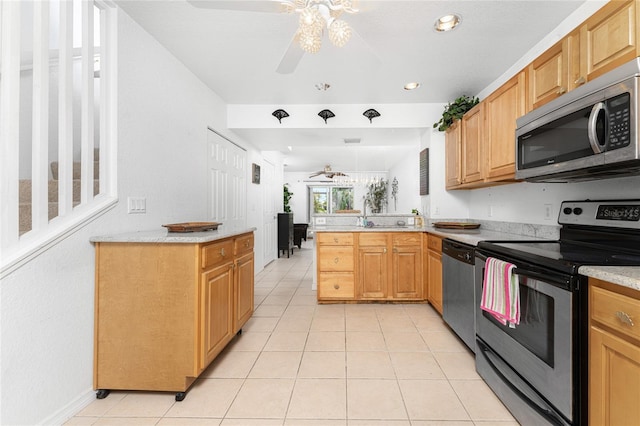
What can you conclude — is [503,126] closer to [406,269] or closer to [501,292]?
[501,292]

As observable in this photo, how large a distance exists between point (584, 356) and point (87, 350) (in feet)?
8.14

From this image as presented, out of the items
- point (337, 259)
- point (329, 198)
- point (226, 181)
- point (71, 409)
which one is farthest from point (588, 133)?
point (329, 198)

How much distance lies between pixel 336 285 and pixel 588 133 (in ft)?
8.53

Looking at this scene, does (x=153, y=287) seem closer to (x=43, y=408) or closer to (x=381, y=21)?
(x=43, y=408)

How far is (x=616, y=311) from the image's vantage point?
1.06 meters

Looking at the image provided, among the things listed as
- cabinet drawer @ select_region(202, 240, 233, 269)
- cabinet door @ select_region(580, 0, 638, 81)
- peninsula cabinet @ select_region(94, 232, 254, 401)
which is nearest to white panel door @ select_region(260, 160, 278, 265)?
cabinet drawer @ select_region(202, 240, 233, 269)

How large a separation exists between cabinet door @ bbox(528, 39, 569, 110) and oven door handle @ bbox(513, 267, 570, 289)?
1146mm

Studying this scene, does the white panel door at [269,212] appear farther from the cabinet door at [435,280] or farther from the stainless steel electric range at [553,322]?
the stainless steel electric range at [553,322]

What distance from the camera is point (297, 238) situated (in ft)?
27.0

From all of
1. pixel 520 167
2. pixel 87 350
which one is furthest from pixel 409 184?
pixel 87 350

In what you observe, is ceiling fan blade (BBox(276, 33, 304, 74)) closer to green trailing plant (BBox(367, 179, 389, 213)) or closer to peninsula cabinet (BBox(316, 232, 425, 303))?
peninsula cabinet (BBox(316, 232, 425, 303))

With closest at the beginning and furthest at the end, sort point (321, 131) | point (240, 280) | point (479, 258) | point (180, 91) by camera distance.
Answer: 1. point (479, 258)
2. point (240, 280)
3. point (180, 91)
4. point (321, 131)

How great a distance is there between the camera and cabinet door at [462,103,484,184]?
2.76m

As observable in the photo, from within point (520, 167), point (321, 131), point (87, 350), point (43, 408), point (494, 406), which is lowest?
point (494, 406)
